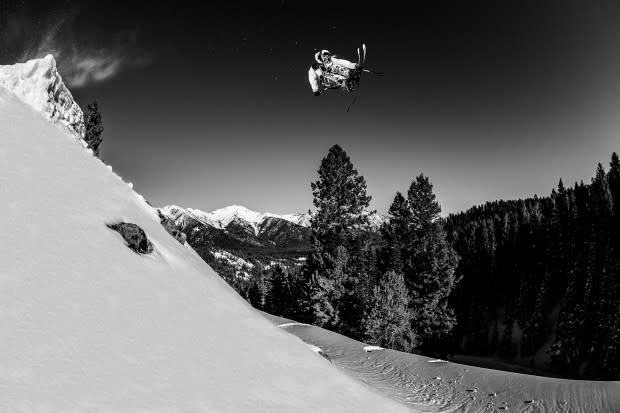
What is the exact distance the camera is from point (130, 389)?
5.11m

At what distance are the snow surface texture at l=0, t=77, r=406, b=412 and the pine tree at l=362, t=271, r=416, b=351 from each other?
1620 cm

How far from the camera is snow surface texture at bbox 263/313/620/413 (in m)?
10.4

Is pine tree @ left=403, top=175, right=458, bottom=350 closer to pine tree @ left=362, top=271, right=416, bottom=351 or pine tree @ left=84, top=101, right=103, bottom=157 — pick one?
pine tree @ left=362, top=271, right=416, bottom=351

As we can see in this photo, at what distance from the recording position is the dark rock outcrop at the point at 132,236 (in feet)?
31.0

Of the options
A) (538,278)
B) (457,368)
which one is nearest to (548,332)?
(538,278)

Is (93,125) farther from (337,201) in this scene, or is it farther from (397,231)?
(397,231)

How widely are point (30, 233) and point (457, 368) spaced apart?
47.8ft

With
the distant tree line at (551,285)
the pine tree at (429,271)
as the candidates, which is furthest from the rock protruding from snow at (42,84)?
the distant tree line at (551,285)

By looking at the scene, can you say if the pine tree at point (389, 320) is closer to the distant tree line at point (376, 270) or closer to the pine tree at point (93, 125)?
the distant tree line at point (376, 270)

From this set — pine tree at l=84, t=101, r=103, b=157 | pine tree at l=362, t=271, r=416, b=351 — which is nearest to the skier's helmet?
pine tree at l=362, t=271, r=416, b=351

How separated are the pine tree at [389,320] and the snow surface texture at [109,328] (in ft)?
53.1

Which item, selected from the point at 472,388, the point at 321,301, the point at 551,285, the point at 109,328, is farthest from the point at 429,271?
the point at 551,285

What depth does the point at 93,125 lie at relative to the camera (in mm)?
35938

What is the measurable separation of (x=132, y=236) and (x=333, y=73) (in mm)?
8051
